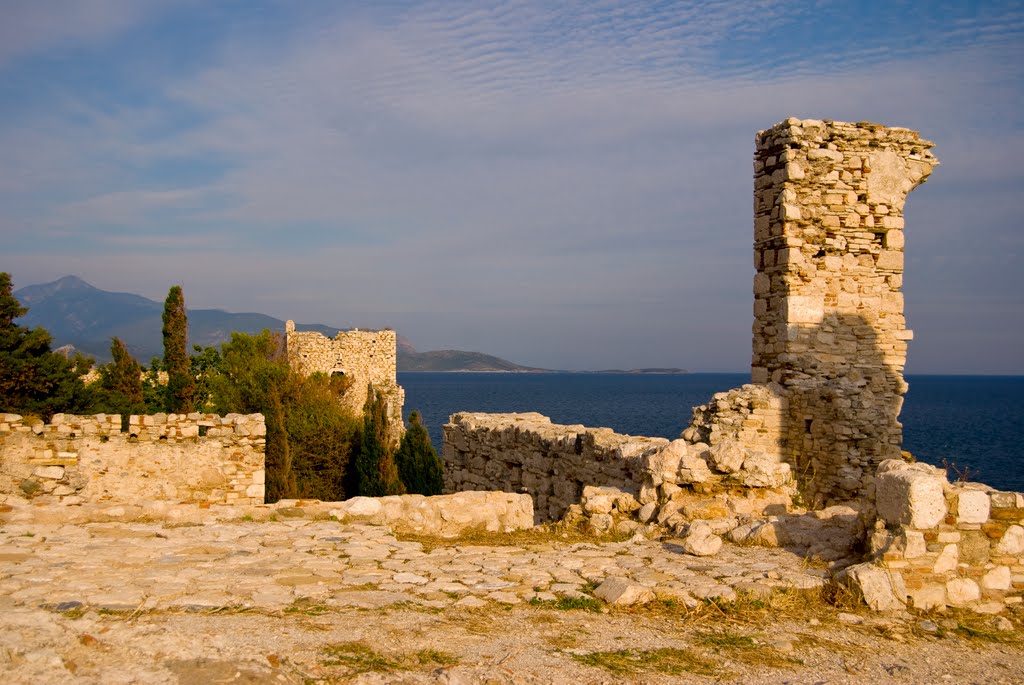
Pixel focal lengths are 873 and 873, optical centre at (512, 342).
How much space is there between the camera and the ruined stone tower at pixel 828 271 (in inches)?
374

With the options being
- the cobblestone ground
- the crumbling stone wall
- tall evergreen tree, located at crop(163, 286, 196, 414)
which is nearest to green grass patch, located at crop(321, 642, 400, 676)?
the cobblestone ground

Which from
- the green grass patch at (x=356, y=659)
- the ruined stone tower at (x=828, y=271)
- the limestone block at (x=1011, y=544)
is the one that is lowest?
the green grass patch at (x=356, y=659)

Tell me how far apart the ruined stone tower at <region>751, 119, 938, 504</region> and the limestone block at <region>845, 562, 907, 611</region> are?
13.9 feet

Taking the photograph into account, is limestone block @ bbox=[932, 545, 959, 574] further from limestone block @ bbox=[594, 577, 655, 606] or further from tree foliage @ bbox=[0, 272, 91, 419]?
tree foliage @ bbox=[0, 272, 91, 419]

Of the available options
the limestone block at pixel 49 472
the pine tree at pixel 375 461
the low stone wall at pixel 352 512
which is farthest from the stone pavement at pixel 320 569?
the pine tree at pixel 375 461

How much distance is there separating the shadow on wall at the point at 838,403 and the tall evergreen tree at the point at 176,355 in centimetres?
2577

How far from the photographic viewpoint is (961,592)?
5.15 meters

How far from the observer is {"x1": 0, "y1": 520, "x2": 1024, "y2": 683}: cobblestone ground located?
3900mm

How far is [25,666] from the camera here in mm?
3678

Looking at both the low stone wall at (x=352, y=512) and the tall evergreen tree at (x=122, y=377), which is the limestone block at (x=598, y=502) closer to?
the low stone wall at (x=352, y=512)

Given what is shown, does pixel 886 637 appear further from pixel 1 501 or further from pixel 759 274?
pixel 1 501

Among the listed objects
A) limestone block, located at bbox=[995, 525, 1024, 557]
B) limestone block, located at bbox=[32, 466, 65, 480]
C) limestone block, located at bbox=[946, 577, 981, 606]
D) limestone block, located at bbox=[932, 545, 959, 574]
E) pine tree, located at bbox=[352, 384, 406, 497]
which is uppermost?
limestone block, located at bbox=[995, 525, 1024, 557]

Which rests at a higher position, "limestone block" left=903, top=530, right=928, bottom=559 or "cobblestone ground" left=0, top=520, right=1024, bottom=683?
"limestone block" left=903, top=530, right=928, bottom=559

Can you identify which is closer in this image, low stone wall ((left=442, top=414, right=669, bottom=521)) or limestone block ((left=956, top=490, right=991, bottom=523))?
limestone block ((left=956, top=490, right=991, bottom=523))
